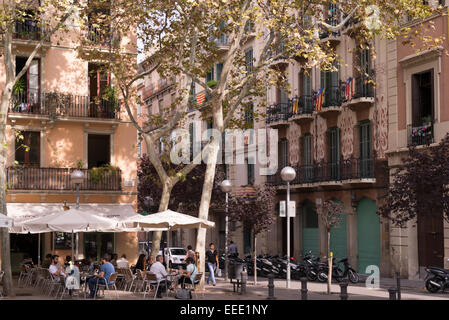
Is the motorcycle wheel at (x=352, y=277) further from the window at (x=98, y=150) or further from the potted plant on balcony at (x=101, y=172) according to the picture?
the window at (x=98, y=150)

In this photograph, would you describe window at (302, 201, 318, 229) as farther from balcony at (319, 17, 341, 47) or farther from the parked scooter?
the parked scooter

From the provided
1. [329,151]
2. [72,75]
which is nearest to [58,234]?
[72,75]

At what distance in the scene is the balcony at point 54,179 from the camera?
108 ft

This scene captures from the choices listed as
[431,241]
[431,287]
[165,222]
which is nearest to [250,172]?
[431,241]

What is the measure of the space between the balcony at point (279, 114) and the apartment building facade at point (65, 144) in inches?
348

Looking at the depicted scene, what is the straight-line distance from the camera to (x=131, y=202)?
3547cm

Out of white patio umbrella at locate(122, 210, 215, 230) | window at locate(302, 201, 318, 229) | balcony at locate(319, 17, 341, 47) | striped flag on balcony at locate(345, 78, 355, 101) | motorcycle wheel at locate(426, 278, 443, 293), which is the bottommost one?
motorcycle wheel at locate(426, 278, 443, 293)

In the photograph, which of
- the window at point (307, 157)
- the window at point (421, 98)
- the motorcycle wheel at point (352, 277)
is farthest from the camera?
the window at point (307, 157)

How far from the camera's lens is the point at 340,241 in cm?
3634

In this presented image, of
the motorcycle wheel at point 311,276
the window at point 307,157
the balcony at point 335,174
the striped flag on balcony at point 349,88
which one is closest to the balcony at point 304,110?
the window at point 307,157

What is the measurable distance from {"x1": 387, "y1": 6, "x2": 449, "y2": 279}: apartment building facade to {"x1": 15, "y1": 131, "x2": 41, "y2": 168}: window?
49.7ft

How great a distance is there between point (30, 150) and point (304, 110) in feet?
44.9

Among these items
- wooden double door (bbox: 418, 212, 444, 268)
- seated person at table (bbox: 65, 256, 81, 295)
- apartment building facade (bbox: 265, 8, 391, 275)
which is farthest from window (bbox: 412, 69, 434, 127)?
seated person at table (bbox: 65, 256, 81, 295)

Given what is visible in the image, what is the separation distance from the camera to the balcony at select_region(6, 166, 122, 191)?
3300cm
